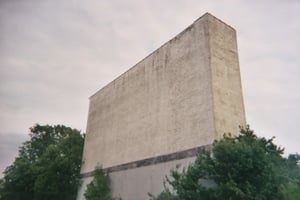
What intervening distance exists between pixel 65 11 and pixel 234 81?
7.93 meters

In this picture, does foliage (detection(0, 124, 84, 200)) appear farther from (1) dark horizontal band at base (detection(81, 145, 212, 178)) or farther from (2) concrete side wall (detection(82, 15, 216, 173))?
A: (1) dark horizontal band at base (detection(81, 145, 212, 178))

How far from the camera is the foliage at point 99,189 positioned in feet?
48.3

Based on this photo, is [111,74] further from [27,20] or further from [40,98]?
[27,20]

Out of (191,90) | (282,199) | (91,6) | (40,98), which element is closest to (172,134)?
(191,90)

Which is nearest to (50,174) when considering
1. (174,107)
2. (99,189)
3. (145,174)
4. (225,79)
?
(99,189)

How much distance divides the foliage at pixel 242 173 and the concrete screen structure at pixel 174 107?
1.60 m

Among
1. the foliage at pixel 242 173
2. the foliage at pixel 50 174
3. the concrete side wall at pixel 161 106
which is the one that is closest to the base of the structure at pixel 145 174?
the concrete side wall at pixel 161 106

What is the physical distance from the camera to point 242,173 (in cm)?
821

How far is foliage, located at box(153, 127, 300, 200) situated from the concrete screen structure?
160 centimetres

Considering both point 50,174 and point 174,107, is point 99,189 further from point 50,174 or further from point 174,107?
point 174,107

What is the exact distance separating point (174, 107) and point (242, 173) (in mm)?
5058

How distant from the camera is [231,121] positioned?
10828 mm

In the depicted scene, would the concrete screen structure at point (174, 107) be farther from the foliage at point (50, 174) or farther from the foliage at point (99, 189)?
the foliage at point (50, 174)

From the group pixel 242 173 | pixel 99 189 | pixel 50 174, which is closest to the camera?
pixel 242 173
